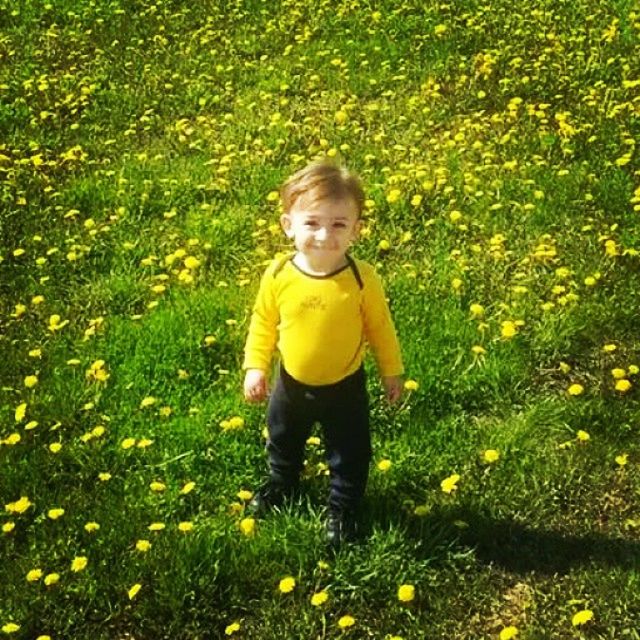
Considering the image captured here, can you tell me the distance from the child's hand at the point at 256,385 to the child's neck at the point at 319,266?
430 millimetres

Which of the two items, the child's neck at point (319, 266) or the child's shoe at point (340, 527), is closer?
the child's neck at point (319, 266)

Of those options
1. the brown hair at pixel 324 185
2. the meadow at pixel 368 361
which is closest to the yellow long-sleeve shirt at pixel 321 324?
the brown hair at pixel 324 185

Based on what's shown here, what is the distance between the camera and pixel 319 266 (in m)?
3.33

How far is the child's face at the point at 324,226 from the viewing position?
10.5ft

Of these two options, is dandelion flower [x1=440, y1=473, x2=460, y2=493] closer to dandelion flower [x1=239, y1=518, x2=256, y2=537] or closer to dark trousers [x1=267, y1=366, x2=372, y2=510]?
dark trousers [x1=267, y1=366, x2=372, y2=510]

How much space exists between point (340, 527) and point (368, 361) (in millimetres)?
1190

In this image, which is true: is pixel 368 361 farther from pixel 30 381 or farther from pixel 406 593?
pixel 30 381

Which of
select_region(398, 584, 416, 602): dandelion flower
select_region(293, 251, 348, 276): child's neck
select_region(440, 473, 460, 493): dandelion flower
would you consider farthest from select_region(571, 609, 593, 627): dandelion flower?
select_region(293, 251, 348, 276): child's neck

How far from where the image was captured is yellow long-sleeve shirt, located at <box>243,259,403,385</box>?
332 cm

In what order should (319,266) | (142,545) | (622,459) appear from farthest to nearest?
(622,459) < (142,545) < (319,266)

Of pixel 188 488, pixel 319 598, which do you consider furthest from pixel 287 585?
pixel 188 488

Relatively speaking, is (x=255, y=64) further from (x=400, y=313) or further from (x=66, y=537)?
(x=66, y=537)

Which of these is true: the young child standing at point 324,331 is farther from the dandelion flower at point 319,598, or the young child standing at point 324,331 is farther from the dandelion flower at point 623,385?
the dandelion flower at point 623,385

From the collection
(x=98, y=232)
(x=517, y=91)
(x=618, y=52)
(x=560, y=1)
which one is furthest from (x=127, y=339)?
(x=560, y=1)
